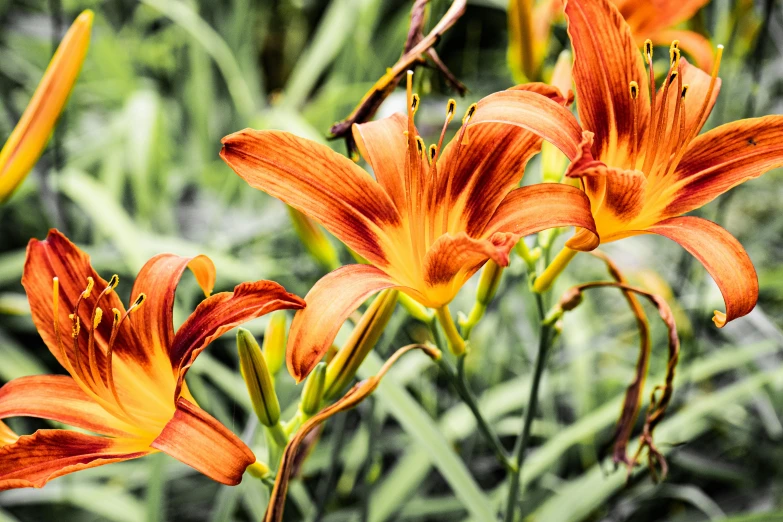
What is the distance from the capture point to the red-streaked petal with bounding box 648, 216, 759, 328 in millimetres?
375

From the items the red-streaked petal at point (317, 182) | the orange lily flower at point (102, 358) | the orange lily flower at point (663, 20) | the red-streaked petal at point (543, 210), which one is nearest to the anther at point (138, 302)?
the orange lily flower at point (102, 358)

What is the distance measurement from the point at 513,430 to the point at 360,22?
1.10 meters

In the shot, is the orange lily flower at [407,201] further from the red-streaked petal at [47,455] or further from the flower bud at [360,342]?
the red-streaked petal at [47,455]

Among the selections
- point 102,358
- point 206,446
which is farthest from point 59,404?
point 206,446

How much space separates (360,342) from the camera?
18.3 inches

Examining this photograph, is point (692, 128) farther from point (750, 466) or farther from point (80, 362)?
point (750, 466)

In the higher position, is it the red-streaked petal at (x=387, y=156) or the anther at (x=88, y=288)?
the red-streaked petal at (x=387, y=156)

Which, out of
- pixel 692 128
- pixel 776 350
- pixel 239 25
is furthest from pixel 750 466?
pixel 239 25

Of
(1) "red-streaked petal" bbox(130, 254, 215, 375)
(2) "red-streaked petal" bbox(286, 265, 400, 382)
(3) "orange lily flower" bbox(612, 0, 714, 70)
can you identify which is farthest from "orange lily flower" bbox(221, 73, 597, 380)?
(3) "orange lily flower" bbox(612, 0, 714, 70)

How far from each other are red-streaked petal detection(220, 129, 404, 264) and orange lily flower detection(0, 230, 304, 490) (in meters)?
0.06

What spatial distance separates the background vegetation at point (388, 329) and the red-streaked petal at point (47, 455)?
10.6 inches

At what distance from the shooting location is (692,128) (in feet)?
1.48

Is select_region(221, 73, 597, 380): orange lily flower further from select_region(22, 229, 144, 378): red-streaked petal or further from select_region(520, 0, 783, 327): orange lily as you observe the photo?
select_region(22, 229, 144, 378): red-streaked petal

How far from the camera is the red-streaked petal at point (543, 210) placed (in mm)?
365
